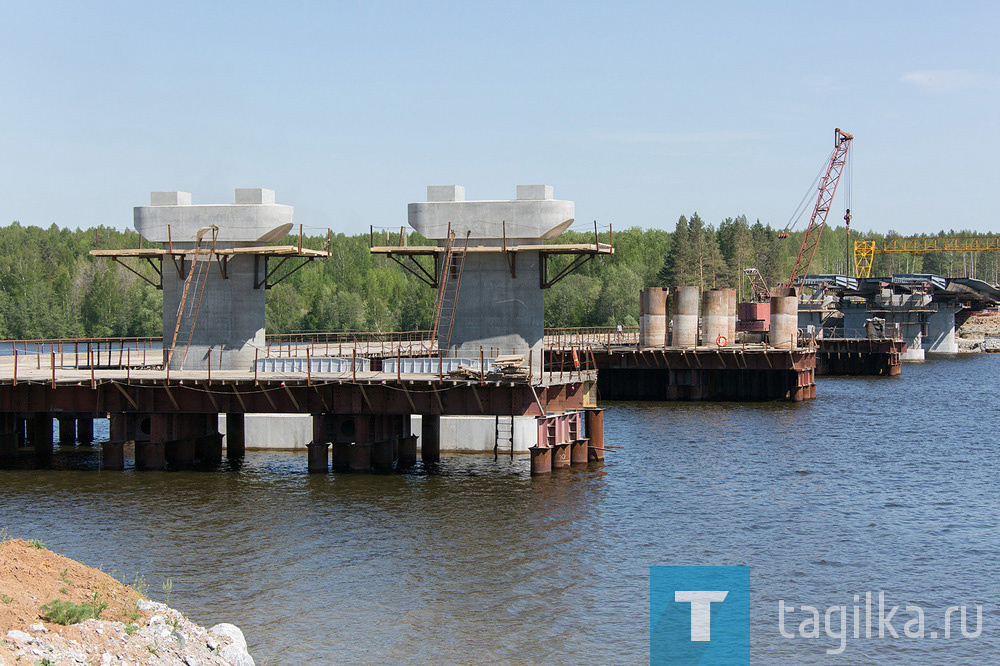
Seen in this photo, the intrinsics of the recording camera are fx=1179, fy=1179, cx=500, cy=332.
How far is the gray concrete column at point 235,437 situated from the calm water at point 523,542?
0.71 metres

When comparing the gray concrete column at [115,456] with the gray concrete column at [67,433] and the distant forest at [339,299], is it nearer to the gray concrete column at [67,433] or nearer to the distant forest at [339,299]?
the gray concrete column at [67,433]

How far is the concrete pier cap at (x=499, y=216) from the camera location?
53719 mm

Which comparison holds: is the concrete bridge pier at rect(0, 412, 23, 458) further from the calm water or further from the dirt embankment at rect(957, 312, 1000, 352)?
the dirt embankment at rect(957, 312, 1000, 352)

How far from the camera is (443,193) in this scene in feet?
180

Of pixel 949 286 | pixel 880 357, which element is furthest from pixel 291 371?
pixel 949 286

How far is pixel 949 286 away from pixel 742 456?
371ft

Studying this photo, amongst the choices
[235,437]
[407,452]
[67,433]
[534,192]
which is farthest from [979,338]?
[67,433]

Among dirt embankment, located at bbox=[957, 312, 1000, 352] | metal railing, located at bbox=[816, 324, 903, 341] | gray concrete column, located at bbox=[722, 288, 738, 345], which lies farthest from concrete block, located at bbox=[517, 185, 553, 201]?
dirt embankment, located at bbox=[957, 312, 1000, 352]

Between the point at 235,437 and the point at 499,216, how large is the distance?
15.4m

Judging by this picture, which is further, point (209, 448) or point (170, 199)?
point (170, 199)

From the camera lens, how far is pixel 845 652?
25.9 metres

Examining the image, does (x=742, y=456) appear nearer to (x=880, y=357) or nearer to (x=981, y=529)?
(x=981, y=529)

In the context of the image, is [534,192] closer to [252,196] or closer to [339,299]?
[252,196]

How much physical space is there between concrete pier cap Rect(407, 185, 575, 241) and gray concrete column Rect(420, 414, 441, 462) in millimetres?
9064
